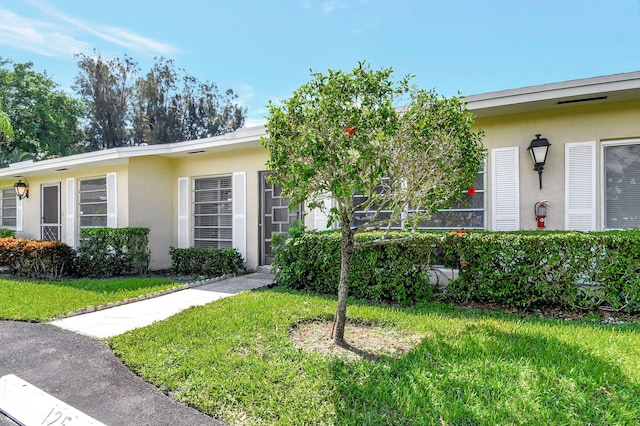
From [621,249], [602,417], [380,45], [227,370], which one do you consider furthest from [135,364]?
[380,45]

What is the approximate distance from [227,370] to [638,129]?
6226 millimetres

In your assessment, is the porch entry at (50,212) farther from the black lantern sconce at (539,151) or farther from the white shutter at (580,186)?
the white shutter at (580,186)

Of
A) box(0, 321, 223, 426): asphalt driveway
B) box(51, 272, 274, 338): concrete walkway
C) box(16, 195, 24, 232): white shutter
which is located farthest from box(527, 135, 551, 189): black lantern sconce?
box(16, 195, 24, 232): white shutter

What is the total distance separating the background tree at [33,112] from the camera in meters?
18.6

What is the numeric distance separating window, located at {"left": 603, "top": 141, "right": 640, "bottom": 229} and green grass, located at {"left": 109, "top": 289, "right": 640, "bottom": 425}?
2.05 meters

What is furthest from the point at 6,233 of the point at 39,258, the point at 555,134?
the point at 555,134

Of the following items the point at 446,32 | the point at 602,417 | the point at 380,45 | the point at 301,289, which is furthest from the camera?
the point at 380,45

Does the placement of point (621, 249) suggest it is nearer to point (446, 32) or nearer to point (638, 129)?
point (638, 129)

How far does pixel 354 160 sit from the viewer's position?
10.8ft

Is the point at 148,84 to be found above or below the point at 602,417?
above

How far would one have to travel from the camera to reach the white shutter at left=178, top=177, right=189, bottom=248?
30.6ft

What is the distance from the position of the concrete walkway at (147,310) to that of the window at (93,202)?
473 centimetres

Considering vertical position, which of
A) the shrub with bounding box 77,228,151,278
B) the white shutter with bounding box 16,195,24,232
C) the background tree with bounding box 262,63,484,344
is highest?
the background tree with bounding box 262,63,484,344

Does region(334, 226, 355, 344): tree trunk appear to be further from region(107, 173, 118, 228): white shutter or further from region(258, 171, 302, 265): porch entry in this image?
region(107, 173, 118, 228): white shutter
